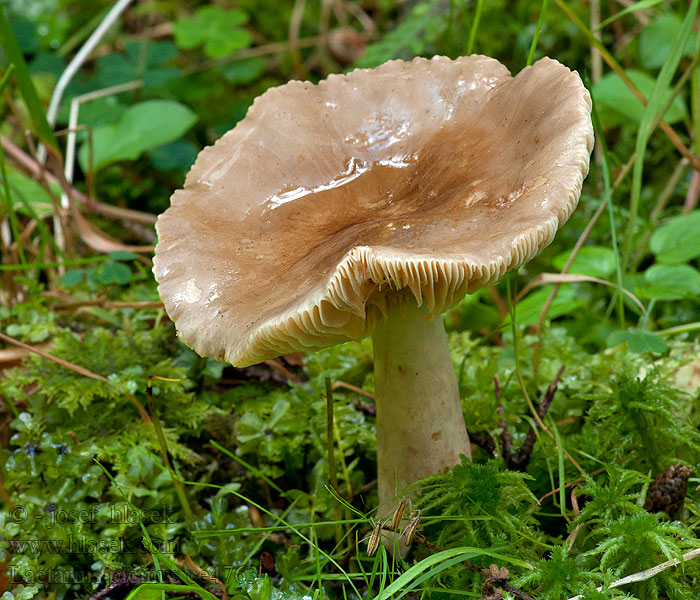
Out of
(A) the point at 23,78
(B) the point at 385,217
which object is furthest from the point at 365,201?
(A) the point at 23,78

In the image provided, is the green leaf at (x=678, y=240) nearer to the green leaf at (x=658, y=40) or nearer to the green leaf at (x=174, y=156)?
the green leaf at (x=658, y=40)

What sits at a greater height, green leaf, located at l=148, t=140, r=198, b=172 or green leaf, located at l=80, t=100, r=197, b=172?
green leaf, located at l=80, t=100, r=197, b=172

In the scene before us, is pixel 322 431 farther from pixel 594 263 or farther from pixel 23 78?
pixel 23 78

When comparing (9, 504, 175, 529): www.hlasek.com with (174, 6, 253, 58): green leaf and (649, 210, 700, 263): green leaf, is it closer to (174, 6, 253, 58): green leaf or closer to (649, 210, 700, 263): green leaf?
(649, 210, 700, 263): green leaf

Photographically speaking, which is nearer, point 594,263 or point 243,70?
point 594,263

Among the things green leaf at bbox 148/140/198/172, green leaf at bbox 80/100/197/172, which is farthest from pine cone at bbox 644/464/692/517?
green leaf at bbox 148/140/198/172

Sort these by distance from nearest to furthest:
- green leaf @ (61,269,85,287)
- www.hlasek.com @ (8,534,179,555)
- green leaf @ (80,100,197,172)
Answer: www.hlasek.com @ (8,534,179,555), green leaf @ (61,269,85,287), green leaf @ (80,100,197,172)

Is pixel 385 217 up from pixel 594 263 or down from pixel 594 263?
up

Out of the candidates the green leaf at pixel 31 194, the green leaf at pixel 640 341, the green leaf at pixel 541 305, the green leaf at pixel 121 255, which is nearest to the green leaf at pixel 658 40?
the green leaf at pixel 541 305
